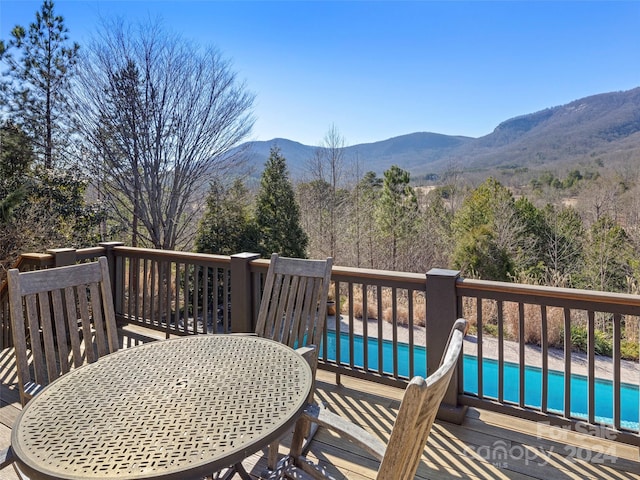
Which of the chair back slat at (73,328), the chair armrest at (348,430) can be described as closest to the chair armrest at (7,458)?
the chair back slat at (73,328)

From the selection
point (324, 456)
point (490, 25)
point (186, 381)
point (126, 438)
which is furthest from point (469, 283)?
point (490, 25)

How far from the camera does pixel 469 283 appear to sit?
7.58 feet

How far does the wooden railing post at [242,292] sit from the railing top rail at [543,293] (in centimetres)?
169

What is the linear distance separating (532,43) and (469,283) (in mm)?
14946

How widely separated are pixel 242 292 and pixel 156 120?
24.6 ft

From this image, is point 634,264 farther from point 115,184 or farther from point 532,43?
point 115,184

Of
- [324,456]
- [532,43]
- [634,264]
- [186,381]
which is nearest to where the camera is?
[186,381]

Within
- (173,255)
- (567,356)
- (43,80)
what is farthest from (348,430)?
(43,80)

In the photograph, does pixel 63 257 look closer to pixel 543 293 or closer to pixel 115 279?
pixel 115 279

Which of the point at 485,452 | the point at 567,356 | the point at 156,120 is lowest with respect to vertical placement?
the point at 485,452

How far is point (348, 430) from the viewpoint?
3.86 feet

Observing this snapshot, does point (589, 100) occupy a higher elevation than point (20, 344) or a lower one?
higher

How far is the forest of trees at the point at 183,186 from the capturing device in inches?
331

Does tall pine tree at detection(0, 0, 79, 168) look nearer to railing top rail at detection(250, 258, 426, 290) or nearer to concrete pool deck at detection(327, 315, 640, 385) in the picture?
concrete pool deck at detection(327, 315, 640, 385)
